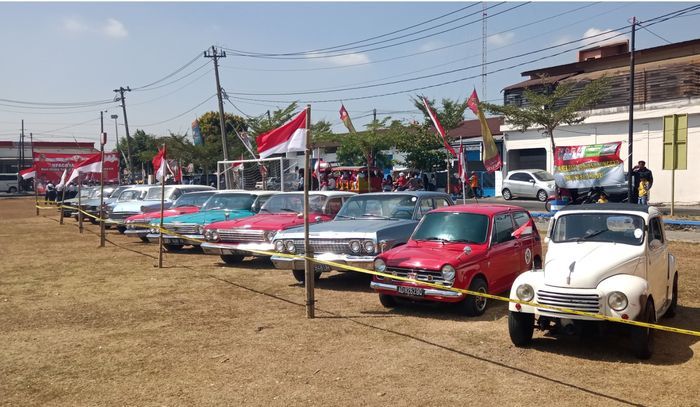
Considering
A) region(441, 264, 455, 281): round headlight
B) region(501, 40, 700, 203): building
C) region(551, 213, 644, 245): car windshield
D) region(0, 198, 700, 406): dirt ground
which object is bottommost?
region(0, 198, 700, 406): dirt ground

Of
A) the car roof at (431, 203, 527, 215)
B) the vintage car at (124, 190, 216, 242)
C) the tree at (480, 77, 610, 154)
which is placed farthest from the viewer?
the tree at (480, 77, 610, 154)

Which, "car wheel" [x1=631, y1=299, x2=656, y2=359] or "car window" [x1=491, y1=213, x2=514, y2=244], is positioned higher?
"car window" [x1=491, y1=213, x2=514, y2=244]

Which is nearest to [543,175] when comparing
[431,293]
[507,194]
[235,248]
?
[507,194]

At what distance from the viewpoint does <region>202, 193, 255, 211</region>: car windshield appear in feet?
49.9

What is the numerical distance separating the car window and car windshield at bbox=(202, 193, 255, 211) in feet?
24.2

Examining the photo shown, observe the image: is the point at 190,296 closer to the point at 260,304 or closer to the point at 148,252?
the point at 260,304

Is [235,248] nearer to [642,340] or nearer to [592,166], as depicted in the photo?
[642,340]

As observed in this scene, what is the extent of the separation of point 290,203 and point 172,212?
4.41 metres

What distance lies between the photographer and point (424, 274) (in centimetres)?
823

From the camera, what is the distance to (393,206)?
11203 millimetres

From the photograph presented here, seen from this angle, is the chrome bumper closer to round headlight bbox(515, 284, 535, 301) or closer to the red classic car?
the red classic car

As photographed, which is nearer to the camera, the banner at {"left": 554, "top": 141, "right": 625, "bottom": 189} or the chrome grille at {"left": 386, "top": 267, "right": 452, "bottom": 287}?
the chrome grille at {"left": 386, "top": 267, "right": 452, "bottom": 287}

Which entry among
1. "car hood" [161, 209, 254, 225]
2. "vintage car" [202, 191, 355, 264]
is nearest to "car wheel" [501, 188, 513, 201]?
"car hood" [161, 209, 254, 225]

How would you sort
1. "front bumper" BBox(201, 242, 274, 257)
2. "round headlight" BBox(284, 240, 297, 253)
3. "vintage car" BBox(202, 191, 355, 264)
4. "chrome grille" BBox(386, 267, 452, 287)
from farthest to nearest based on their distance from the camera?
1. "vintage car" BBox(202, 191, 355, 264)
2. "front bumper" BBox(201, 242, 274, 257)
3. "round headlight" BBox(284, 240, 297, 253)
4. "chrome grille" BBox(386, 267, 452, 287)
